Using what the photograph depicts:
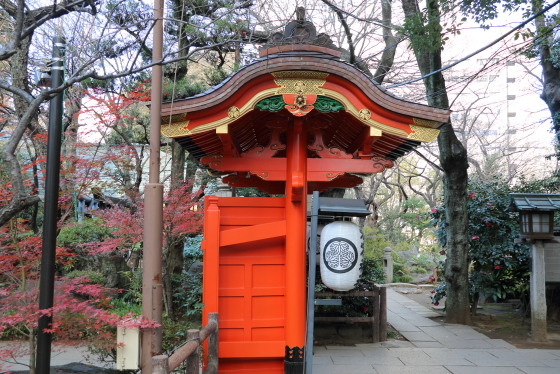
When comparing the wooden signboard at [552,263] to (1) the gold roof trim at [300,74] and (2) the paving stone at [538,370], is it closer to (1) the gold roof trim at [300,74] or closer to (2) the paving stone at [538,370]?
(2) the paving stone at [538,370]

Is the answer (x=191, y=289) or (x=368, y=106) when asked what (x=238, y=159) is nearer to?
(x=368, y=106)

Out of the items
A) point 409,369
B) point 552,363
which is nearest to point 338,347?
point 409,369

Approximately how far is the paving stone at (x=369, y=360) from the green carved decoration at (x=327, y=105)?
3.59 metres

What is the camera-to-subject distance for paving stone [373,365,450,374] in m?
5.46

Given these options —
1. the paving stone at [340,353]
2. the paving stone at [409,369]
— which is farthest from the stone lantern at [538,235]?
the paving stone at [340,353]

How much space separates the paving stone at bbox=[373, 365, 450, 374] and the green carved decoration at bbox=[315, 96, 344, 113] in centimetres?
347

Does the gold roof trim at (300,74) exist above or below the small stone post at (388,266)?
above

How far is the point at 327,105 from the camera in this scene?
4.21 metres

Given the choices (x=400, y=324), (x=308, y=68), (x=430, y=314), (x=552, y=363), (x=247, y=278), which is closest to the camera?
(x=308, y=68)

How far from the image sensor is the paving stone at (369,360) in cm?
585

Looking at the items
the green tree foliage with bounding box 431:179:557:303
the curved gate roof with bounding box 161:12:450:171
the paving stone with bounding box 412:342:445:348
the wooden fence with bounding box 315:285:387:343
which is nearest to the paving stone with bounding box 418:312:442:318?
the green tree foliage with bounding box 431:179:557:303

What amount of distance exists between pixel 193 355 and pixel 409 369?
344 cm

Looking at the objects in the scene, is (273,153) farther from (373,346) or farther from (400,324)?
(400,324)

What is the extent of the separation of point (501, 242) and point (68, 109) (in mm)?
9333
